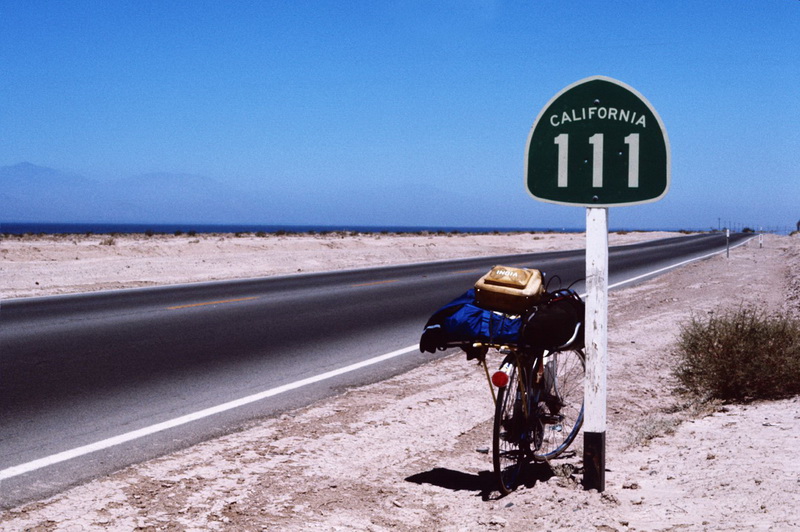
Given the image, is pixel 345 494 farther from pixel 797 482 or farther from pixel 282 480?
pixel 797 482

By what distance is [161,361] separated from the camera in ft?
28.2

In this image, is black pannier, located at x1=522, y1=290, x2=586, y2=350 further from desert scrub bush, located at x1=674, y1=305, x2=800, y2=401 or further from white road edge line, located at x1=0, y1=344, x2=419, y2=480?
white road edge line, located at x1=0, y1=344, x2=419, y2=480

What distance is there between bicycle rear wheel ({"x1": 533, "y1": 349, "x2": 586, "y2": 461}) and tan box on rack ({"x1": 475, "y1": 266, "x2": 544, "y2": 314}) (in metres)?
0.63

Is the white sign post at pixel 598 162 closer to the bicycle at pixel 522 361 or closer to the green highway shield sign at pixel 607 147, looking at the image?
the green highway shield sign at pixel 607 147

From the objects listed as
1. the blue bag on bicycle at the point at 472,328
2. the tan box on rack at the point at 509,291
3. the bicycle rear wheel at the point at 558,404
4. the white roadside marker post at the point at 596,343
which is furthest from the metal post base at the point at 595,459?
the tan box on rack at the point at 509,291

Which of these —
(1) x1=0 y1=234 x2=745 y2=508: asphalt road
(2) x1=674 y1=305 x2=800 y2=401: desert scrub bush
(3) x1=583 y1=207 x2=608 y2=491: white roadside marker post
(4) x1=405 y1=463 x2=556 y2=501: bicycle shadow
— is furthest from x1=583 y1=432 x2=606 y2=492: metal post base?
(1) x1=0 y1=234 x2=745 y2=508: asphalt road

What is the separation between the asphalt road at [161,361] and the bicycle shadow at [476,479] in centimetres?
195

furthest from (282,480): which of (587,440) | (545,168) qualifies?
(545,168)

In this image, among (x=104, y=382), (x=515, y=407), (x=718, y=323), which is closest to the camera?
(x=515, y=407)

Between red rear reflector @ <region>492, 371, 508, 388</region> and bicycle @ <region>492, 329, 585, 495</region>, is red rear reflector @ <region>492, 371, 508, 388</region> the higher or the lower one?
the higher one

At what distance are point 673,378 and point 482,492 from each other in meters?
3.90

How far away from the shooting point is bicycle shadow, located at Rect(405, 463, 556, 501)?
466 centimetres

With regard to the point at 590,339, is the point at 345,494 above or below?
below

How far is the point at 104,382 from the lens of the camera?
753cm
